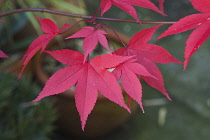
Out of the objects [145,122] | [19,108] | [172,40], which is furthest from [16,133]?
[172,40]

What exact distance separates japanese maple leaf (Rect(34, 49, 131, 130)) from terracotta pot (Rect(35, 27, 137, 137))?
81 cm

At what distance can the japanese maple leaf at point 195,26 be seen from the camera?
485mm

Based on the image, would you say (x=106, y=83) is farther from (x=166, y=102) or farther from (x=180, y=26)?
(x=166, y=102)

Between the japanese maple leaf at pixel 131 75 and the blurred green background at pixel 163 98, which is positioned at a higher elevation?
the japanese maple leaf at pixel 131 75

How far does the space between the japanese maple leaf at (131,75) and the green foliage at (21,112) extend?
0.68m

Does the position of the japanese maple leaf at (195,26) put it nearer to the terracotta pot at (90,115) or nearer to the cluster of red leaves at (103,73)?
the cluster of red leaves at (103,73)

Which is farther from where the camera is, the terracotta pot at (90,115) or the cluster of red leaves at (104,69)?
the terracotta pot at (90,115)

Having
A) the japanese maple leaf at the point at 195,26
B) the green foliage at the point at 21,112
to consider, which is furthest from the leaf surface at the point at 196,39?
the green foliage at the point at 21,112

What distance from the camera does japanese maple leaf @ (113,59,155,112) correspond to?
505 millimetres

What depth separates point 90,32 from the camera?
514mm

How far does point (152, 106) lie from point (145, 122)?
119 mm

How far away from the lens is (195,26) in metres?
0.50

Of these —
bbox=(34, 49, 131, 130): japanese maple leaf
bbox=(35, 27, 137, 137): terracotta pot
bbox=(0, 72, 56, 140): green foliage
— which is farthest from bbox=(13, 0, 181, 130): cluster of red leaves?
bbox=(35, 27, 137, 137): terracotta pot

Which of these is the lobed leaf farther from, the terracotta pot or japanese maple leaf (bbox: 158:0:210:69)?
the terracotta pot
